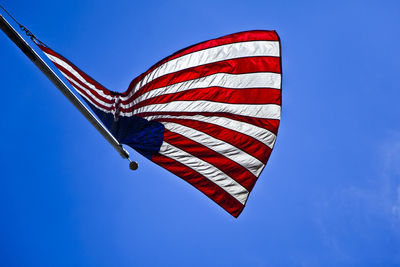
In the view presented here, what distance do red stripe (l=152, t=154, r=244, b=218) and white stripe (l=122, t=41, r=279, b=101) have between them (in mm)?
2221

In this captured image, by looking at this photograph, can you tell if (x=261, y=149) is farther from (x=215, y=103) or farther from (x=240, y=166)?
(x=215, y=103)

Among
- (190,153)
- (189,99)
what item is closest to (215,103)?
(189,99)

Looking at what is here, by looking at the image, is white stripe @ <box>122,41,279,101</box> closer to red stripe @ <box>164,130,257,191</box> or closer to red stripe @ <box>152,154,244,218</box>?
red stripe @ <box>164,130,257,191</box>

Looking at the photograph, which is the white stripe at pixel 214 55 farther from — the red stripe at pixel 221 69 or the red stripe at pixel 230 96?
the red stripe at pixel 230 96

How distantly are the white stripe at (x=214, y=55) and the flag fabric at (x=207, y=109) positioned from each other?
1.0 inches

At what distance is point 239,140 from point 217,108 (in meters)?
1.11

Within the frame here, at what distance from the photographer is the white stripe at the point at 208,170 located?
875 cm

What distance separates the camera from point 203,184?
348 inches

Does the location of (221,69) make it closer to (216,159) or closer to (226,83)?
(226,83)

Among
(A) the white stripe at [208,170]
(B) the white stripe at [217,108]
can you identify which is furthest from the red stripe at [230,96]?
(A) the white stripe at [208,170]

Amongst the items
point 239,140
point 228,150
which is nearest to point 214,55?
point 239,140

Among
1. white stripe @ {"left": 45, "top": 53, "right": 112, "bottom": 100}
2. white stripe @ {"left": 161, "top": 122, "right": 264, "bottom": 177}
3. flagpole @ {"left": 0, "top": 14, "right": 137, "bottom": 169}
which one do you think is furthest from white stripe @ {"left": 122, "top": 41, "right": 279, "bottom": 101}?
white stripe @ {"left": 161, "top": 122, "right": 264, "bottom": 177}

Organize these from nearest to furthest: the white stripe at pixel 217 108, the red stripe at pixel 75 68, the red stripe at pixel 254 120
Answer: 1. the red stripe at pixel 75 68
2. the white stripe at pixel 217 108
3. the red stripe at pixel 254 120

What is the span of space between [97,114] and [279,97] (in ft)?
16.1
